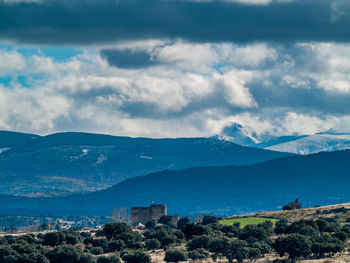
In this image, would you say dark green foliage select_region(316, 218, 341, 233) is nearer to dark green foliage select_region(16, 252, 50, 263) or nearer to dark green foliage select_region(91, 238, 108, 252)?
dark green foliage select_region(91, 238, 108, 252)

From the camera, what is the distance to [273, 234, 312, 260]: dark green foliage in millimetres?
146250

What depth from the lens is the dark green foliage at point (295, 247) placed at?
480 ft

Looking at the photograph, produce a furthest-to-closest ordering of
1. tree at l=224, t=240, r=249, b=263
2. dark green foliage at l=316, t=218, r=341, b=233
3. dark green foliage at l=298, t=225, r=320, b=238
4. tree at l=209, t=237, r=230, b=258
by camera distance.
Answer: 1. dark green foliage at l=316, t=218, r=341, b=233
2. dark green foliage at l=298, t=225, r=320, b=238
3. tree at l=209, t=237, r=230, b=258
4. tree at l=224, t=240, r=249, b=263

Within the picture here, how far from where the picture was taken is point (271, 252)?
164125 millimetres

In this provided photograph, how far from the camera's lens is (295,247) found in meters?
147

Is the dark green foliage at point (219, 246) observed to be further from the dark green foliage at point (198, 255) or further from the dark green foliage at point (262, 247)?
the dark green foliage at point (262, 247)

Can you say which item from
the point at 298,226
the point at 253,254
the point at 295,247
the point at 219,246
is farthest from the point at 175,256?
the point at 298,226

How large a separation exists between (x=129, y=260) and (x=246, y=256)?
76.8 feet

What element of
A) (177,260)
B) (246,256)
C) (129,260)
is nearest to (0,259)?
(129,260)

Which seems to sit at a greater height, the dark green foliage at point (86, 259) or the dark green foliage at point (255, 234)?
the dark green foliage at point (255, 234)

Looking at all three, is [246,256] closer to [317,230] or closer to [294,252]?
[294,252]

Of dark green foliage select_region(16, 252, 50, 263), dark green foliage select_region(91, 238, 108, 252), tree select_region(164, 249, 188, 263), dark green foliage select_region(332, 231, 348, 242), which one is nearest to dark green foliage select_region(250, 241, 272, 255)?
tree select_region(164, 249, 188, 263)

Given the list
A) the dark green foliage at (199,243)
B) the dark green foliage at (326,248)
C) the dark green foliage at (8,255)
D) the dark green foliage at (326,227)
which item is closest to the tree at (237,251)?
the dark green foliage at (199,243)

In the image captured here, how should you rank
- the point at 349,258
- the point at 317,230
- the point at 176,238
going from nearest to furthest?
the point at 349,258 → the point at 317,230 → the point at 176,238
